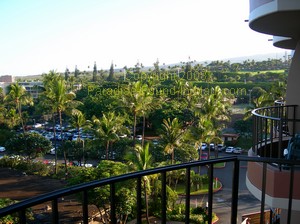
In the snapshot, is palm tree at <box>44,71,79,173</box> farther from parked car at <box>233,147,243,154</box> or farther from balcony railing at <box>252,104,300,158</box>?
balcony railing at <box>252,104,300,158</box>

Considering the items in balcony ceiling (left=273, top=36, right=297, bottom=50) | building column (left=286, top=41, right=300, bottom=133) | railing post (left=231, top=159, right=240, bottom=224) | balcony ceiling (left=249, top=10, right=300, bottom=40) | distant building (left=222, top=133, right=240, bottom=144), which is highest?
balcony ceiling (left=249, top=10, right=300, bottom=40)

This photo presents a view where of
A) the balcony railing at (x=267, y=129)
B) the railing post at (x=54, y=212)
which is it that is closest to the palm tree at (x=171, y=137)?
the balcony railing at (x=267, y=129)

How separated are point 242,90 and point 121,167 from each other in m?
42.6

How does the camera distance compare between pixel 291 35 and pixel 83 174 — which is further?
pixel 83 174

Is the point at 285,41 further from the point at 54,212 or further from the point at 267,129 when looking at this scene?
the point at 54,212

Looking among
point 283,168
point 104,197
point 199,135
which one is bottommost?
point 104,197

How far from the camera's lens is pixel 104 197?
45.8ft

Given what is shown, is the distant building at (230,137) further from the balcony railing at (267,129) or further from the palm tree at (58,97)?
the balcony railing at (267,129)

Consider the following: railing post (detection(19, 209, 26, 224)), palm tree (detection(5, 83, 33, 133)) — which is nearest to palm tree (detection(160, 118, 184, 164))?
palm tree (detection(5, 83, 33, 133))

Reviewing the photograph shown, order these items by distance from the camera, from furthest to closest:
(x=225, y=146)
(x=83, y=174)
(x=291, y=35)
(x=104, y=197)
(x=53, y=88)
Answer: (x=225, y=146), (x=53, y=88), (x=83, y=174), (x=104, y=197), (x=291, y=35)

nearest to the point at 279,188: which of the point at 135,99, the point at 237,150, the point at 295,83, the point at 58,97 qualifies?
the point at 295,83

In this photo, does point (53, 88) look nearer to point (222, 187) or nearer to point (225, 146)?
point (222, 187)

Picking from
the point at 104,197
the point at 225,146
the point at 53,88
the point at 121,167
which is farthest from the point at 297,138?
the point at 225,146

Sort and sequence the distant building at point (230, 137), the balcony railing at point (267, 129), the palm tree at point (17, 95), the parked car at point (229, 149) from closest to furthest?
the balcony railing at point (267, 129) → the palm tree at point (17, 95) → the parked car at point (229, 149) → the distant building at point (230, 137)
